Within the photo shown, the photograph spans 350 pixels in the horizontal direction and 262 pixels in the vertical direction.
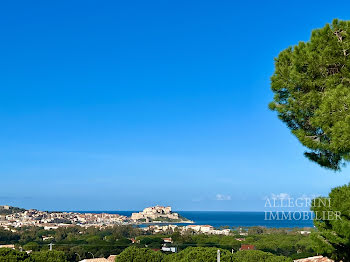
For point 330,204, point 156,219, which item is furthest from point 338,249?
point 156,219

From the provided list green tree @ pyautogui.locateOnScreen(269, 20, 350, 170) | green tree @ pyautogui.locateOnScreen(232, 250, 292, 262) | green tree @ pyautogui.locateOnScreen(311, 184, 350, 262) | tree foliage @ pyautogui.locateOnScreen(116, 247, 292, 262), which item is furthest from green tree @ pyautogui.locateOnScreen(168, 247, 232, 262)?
green tree @ pyautogui.locateOnScreen(269, 20, 350, 170)

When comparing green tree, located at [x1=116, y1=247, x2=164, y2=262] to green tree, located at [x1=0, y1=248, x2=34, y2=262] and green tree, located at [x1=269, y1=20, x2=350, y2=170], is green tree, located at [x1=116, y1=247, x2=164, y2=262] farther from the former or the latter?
green tree, located at [x1=269, y1=20, x2=350, y2=170]

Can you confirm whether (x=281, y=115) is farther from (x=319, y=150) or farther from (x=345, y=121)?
(x=345, y=121)

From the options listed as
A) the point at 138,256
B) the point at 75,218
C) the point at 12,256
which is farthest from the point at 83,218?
the point at 12,256

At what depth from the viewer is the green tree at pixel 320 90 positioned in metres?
4.95

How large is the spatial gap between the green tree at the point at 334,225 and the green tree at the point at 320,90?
20.4 inches

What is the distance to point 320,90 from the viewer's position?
558cm

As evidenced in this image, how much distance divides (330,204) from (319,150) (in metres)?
0.79

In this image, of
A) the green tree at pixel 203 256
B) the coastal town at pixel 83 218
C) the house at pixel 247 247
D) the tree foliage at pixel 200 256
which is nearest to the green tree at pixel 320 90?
the green tree at pixel 203 256

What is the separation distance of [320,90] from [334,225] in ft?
5.93

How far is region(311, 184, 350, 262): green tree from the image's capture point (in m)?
5.07

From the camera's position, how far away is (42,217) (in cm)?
5409

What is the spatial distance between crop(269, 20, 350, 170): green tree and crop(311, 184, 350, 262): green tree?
517 mm

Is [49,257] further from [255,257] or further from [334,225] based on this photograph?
[334,225]
